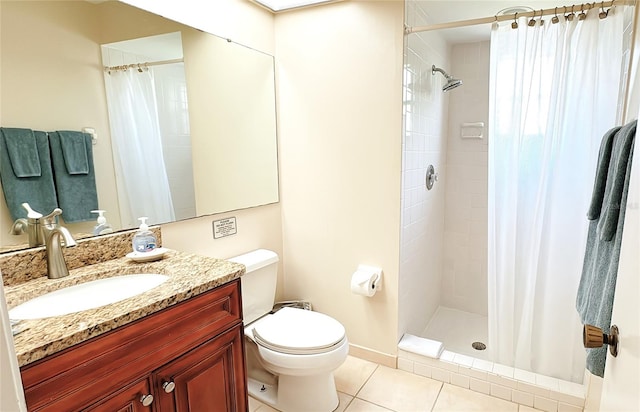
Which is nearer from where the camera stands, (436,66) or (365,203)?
(365,203)

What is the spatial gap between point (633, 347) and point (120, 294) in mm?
1480

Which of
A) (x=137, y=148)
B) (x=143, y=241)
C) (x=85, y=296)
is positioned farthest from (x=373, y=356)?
(x=137, y=148)

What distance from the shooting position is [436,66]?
2490mm

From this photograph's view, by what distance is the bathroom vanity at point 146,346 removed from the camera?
0.88 metres

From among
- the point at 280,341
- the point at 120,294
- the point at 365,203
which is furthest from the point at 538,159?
the point at 120,294

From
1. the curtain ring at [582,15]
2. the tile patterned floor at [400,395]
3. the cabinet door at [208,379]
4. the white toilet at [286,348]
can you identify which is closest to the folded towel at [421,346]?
the tile patterned floor at [400,395]

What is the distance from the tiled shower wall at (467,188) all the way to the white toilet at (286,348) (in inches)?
61.7

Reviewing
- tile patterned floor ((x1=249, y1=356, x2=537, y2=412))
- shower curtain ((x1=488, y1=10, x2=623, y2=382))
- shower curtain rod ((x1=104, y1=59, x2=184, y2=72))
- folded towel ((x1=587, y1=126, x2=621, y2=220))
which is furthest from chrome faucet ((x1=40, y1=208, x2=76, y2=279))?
shower curtain ((x1=488, y1=10, x2=623, y2=382))

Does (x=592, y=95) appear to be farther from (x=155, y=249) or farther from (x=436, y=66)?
(x=155, y=249)

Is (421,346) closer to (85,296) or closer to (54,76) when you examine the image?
(85,296)

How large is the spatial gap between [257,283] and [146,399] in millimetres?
942

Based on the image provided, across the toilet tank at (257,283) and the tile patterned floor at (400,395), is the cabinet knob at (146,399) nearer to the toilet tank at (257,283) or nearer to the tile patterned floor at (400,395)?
the toilet tank at (257,283)

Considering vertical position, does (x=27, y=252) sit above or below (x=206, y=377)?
above

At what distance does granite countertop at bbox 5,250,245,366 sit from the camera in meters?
0.87
